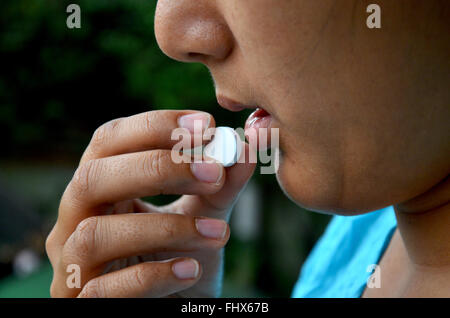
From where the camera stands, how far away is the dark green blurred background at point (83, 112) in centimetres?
274

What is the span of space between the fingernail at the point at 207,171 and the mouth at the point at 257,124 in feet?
0.22

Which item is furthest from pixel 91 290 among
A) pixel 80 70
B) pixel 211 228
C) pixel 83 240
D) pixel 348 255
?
pixel 80 70

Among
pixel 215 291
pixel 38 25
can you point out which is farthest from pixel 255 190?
pixel 215 291

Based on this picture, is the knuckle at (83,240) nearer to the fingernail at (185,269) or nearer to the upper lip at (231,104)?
the fingernail at (185,269)

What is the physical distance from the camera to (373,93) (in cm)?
60

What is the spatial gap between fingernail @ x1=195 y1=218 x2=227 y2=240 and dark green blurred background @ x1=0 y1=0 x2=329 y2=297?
1840 mm

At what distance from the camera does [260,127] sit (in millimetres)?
708

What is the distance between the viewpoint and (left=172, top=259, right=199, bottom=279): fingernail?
76 cm

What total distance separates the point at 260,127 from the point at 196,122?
0.31ft

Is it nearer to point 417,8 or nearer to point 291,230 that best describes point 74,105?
point 291,230

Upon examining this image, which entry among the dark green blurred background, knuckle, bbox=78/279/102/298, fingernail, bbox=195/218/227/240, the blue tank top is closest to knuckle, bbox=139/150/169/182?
fingernail, bbox=195/218/227/240

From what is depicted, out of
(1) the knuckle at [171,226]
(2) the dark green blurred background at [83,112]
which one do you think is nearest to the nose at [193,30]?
(1) the knuckle at [171,226]

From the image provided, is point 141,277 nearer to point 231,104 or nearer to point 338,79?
point 231,104

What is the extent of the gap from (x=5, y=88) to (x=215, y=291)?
2.49 meters
